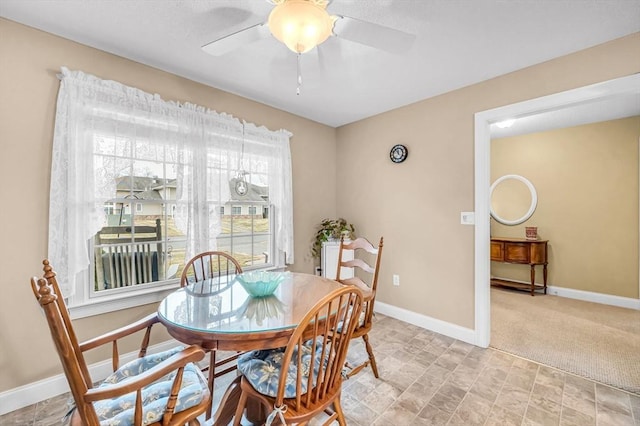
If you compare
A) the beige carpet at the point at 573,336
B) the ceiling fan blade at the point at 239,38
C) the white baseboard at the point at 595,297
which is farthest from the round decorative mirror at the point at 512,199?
the ceiling fan blade at the point at 239,38

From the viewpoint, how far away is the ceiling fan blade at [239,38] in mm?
1464

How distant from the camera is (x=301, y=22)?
1.28 meters

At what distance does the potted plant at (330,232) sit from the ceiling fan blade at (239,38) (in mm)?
2409

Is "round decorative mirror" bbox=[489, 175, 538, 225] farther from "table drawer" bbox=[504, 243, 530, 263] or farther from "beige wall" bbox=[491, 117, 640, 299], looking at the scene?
"table drawer" bbox=[504, 243, 530, 263]

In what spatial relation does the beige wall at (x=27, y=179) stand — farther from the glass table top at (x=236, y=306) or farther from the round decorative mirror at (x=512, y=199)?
the round decorative mirror at (x=512, y=199)

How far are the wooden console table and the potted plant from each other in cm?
252

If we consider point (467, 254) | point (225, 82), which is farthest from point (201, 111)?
point (467, 254)

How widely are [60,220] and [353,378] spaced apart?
242 centimetres

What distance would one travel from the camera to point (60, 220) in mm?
1906

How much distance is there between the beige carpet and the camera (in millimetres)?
2238

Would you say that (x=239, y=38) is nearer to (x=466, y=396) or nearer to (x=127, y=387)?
(x=127, y=387)

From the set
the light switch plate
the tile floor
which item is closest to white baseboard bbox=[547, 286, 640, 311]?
the tile floor

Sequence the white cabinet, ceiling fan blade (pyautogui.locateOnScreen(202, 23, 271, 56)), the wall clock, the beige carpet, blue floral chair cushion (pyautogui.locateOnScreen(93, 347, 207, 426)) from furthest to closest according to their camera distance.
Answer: the white cabinet, the wall clock, the beige carpet, ceiling fan blade (pyautogui.locateOnScreen(202, 23, 271, 56)), blue floral chair cushion (pyautogui.locateOnScreen(93, 347, 207, 426))

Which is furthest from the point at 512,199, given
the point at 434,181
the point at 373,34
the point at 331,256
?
the point at 373,34
